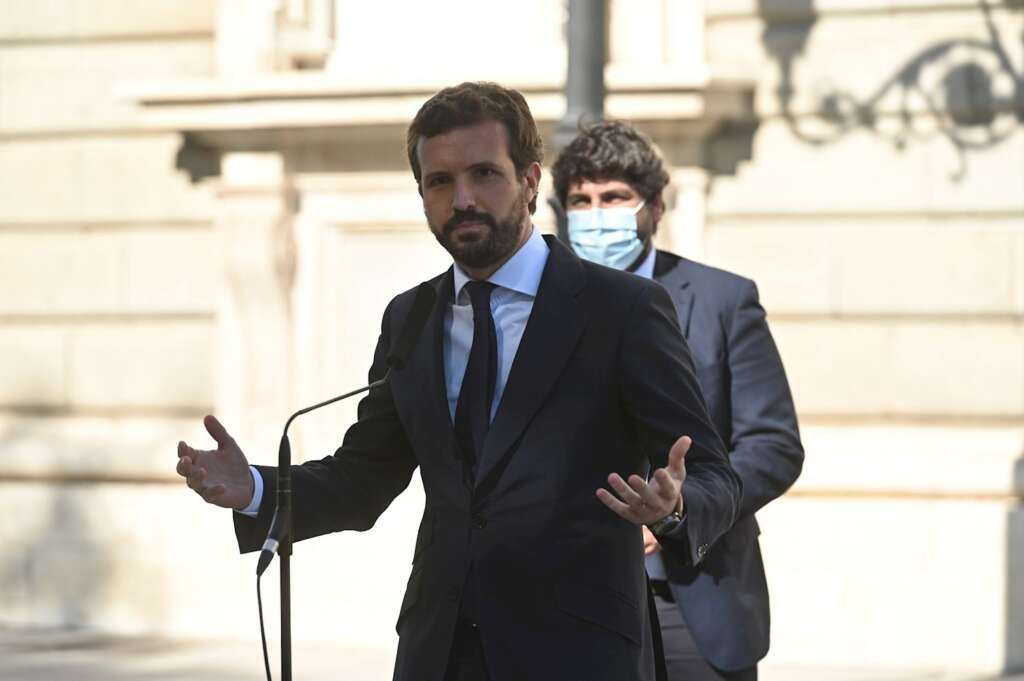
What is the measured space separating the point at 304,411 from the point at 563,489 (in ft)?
1.44

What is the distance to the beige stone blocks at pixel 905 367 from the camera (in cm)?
933

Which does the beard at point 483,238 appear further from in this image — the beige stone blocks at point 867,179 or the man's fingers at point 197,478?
the beige stone blocks at point 867,179

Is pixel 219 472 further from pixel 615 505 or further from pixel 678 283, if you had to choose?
pixel 678 283

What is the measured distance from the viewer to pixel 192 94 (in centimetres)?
1027

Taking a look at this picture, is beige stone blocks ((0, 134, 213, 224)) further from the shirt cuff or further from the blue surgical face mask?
the shirt cuff

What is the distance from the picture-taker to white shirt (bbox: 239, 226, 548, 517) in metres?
3.53

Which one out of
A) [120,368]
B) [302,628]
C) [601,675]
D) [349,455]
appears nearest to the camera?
[601,675]

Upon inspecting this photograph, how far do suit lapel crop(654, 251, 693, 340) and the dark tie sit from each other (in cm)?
157

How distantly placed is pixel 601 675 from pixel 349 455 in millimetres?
717

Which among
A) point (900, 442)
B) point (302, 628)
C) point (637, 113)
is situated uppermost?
point (637, 113)

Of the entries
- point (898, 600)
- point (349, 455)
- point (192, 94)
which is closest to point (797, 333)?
point (898, 600)

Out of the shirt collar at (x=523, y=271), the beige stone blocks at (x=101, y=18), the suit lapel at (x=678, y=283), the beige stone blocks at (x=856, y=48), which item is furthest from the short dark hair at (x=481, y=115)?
the beige stone blocks at (x=101, y=18)

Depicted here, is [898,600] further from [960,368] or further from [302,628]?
[302,628]

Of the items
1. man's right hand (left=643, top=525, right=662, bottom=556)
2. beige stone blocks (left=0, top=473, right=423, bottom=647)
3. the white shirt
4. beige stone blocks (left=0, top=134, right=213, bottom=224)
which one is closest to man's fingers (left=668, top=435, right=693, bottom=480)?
the white shirt
